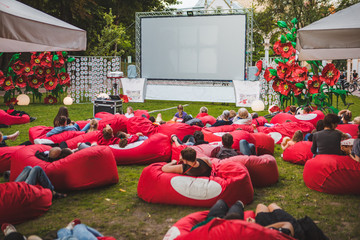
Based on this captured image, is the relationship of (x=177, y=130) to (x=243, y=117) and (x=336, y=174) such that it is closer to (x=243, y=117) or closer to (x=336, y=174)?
(x=243, y=117)

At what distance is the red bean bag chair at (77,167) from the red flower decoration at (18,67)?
10.8 m

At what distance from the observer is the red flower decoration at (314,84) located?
11.1 meters

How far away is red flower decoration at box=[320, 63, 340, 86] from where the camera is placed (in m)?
10.7

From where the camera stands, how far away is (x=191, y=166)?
4.53 m

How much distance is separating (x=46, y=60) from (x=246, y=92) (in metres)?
8.34

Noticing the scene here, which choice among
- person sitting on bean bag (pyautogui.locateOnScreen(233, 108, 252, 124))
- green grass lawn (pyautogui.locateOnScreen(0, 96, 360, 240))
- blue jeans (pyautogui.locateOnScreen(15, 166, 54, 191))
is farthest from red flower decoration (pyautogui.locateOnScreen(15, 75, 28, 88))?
blue jeans (pyautogui.locateOnScreen(15, 166, 54, 191))

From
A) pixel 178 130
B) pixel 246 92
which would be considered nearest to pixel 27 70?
pixel 246 92

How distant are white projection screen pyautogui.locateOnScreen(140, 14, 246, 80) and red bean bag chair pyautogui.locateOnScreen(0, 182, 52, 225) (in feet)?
43.2

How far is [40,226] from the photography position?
158 inches

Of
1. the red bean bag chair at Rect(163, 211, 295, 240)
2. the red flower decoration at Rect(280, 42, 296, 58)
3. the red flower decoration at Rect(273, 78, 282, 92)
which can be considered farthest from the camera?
the red flower decoration at Rect(273, 78, 282, 92)

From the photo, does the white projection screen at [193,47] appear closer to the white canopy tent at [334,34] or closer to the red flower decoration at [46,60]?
the red flower decoration at [46,60]

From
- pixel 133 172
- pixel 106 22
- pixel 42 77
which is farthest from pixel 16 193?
pixel 106 22

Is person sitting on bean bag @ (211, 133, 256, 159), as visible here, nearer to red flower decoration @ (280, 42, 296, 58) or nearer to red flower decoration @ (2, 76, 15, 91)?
red flower decoration @ (280, 42, 296, 58)

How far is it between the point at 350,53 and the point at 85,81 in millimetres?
12380
